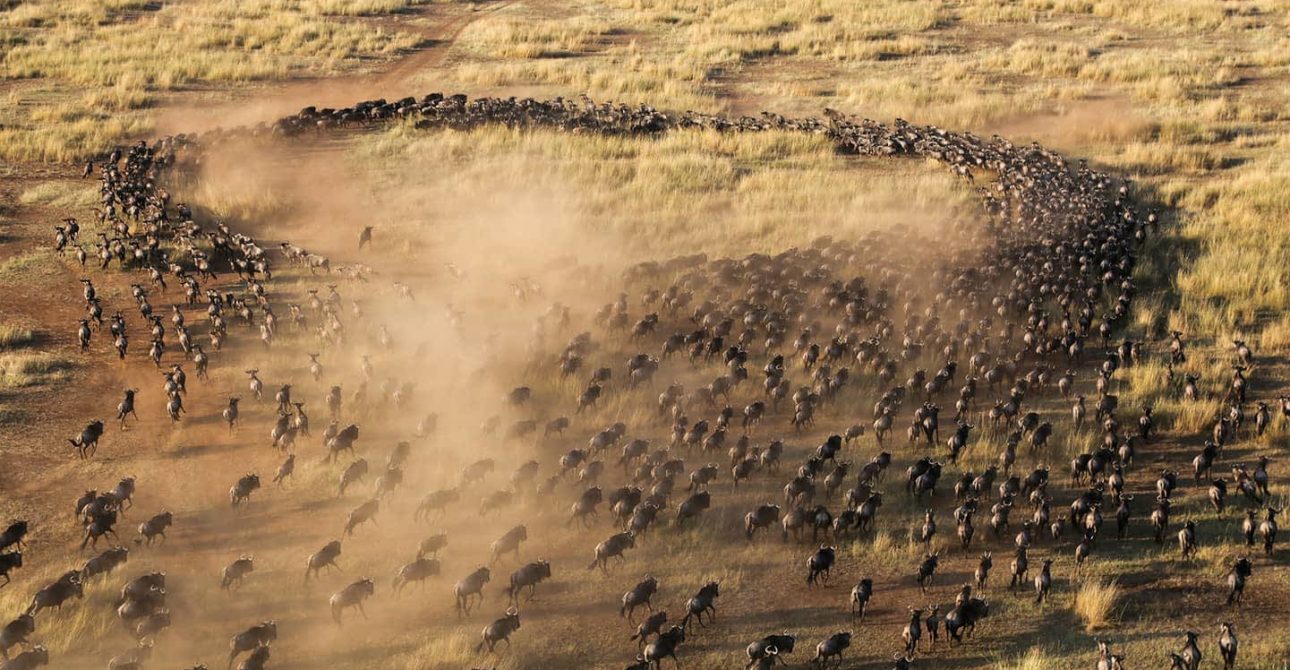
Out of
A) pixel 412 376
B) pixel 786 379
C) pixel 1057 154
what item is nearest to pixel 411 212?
pixel 412 376

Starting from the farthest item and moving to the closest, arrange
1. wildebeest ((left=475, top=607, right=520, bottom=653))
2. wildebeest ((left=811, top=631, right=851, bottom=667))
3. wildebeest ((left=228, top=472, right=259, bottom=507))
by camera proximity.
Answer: wildebeest ((left=228, top=472, right=259, bottom=507)) → wildebeest ((left=475, top=607, right=520, bottom=653)) → wildebeest ((left=811, top=631, right=851, bottom=667))

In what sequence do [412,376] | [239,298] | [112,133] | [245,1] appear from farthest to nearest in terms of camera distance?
1. [245,1]
2. [112,133]
3. [239,298]
4. [412,376]

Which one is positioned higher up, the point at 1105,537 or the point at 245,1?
the point at 245,1

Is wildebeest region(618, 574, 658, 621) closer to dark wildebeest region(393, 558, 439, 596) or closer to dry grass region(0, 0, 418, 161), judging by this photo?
dark wildebeest region(393, 558, 439, 596)

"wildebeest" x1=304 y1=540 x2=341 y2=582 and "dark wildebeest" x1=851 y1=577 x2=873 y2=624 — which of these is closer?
"dark wildebeest" x1=851 y1=577 x2=873 y2=624

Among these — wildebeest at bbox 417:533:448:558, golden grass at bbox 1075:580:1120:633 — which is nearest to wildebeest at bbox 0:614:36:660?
wildebeest at bbox 417:533:448:558

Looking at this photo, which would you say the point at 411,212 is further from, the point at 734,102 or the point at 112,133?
the point at 734,102

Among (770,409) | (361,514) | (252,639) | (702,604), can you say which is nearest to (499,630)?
(702,604)

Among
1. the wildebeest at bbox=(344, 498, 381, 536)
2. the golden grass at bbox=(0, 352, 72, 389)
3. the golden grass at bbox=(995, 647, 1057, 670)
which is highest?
the golden grass at bbox=(0, 352, 72, 389)
